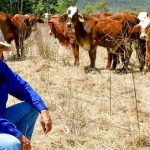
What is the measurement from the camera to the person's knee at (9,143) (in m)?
3.80

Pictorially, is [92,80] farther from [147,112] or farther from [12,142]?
[12,142]

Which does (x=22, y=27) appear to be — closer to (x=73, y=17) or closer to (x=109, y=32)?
(x=73, y=17)

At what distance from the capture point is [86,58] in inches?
531

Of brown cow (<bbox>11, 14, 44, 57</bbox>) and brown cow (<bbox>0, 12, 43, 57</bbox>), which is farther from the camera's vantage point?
brown cow (<bbox>0, 12, 43, 57</bbox>)

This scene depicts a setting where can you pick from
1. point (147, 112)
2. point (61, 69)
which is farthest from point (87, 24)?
point (147, 112)

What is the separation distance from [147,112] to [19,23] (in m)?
6.95

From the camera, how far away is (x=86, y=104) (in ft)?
24.9

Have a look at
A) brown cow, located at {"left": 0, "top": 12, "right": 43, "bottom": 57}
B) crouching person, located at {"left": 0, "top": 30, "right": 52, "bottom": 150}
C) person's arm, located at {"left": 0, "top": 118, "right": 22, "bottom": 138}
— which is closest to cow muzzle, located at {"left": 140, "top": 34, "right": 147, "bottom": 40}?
brown cow, located at {"left": 0, "top": 12, "right": 43, "bottom": 57}

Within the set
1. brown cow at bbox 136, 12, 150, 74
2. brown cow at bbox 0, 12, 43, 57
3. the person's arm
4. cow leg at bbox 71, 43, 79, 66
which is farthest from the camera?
brown cow at bbox 0, 12, 43, 57

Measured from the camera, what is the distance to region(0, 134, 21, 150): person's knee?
380cm

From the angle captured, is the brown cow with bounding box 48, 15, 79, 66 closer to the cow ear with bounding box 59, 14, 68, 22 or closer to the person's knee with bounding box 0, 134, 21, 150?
the cow ear with bounding box 59, 14, 68, 22

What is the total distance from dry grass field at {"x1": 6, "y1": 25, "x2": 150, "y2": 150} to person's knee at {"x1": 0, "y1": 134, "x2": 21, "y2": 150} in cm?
172

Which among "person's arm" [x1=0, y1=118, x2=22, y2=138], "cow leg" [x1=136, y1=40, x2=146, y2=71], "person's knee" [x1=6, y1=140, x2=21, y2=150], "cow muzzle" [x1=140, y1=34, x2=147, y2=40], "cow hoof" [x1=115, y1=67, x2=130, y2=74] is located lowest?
"cow hoof" [x1=115, y1=67, x2=130, y2=74]

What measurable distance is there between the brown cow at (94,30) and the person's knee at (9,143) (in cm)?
732
